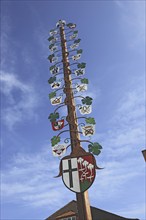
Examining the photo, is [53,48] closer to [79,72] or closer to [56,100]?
[79,72]

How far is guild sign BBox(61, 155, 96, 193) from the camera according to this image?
591 cm

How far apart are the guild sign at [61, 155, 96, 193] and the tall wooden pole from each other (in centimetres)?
22

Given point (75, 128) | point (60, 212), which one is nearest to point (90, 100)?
point (75, 128)

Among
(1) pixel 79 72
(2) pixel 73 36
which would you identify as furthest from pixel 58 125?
(2) pixel 73 36

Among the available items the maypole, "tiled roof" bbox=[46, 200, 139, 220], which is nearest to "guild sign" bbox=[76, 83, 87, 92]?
the maypole

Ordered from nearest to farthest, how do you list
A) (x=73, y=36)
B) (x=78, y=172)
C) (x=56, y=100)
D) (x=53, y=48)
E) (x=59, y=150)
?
(x=78, y=172), (x=59, y=150), (x=56, y=100), (x=53, y=48), (x=73, y=36)

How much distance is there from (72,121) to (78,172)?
1.65m

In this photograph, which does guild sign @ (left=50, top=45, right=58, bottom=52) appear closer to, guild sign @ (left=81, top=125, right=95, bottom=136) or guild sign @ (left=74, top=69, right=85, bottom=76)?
guild sign @ (left=74, top=69, right=85, bottom=76)

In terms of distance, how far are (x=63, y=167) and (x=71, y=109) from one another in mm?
1922

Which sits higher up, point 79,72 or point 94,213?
→ point 79,72

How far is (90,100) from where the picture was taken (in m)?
7.90

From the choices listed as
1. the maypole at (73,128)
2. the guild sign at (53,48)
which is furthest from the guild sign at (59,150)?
the guild sign at (53,48)

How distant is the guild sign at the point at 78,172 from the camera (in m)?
5.91

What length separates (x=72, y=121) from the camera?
7.22 metres
